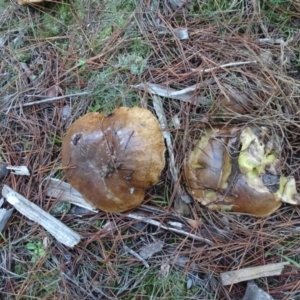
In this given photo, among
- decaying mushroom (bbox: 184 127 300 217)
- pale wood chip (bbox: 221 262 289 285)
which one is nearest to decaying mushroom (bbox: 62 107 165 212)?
decaying mushroom (bbox: 184 127 300 217)

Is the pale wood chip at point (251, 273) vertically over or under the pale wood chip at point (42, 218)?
under

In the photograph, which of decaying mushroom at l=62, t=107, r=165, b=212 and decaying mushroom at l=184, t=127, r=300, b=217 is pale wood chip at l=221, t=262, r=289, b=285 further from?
decaying mushroom at l=62, t=107, r=165, b=212

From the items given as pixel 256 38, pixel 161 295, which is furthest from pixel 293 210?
pixel 256 38

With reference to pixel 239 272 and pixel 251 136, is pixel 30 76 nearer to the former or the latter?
pixel 251 136

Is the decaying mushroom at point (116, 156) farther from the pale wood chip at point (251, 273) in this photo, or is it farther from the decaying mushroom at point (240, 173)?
the pale wood chip at point (251, 273)

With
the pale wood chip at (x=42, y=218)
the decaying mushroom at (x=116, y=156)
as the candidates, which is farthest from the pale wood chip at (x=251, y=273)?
the pale wood chip at (x=42, y=218)
